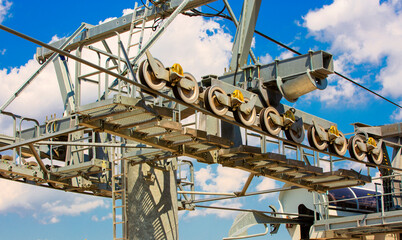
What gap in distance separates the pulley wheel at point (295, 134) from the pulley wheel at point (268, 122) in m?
0.58

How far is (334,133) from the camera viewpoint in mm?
17344

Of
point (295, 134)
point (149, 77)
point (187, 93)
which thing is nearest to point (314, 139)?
point (295, 134)

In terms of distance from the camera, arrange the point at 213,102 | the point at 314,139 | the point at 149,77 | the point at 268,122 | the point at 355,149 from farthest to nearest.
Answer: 1. the point at 355,149
2. the point at 314,139
3. the point at 268,122
4. the point at 213,102
5. the point at 149,77

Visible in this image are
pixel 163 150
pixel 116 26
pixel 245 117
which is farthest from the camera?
pixel 116 26

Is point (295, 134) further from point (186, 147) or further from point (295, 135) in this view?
point (186, 147)

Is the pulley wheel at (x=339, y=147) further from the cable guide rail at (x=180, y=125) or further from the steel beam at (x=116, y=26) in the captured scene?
the steel beam at (x=116, y=26)

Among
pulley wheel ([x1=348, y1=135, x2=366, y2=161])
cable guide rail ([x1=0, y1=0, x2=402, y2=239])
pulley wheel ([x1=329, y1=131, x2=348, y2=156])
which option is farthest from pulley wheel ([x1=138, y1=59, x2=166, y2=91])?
pulley wheel ([x1=348, y1=135, x2=366, y2=161])

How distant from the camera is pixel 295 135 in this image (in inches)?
637

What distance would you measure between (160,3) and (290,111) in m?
6.65

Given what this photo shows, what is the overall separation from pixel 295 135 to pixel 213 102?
3.73 meters

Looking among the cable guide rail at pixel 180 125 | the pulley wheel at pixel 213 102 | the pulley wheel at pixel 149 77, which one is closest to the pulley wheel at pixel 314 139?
the cable guide rail at pixel 180 125

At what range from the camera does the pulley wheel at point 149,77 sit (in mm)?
11555

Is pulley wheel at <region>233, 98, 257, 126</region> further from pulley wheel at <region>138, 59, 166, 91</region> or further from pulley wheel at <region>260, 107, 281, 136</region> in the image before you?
pulley wheel at <region>138, 59, 166, 91</region>

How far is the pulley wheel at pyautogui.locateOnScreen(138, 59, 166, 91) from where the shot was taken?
455 inches
